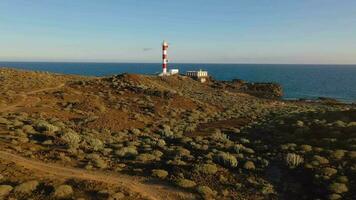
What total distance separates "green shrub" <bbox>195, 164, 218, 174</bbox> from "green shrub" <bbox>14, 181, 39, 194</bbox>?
28.3ft

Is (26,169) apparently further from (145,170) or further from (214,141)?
(214,141)

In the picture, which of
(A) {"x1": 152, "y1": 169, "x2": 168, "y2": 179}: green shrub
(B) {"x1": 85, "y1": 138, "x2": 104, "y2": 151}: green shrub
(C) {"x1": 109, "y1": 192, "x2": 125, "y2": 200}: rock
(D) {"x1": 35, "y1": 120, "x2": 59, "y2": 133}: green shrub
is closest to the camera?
(C) {"x1": 109, "y1": 192, "x2": 125, "y2": 200}: rock

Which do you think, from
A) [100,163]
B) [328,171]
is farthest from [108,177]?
[328,171]

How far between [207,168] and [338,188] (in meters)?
6.95

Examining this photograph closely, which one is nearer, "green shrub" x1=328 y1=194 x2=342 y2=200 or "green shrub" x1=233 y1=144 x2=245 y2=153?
"green shrub" x1=328 y1=194 x2=342 y2=200

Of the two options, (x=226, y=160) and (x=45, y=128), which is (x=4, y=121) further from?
(x=226, y=160)

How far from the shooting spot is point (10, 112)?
34.2m

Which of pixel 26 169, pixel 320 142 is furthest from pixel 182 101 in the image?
pixel 26 169

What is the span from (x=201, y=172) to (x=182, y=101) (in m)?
31.0

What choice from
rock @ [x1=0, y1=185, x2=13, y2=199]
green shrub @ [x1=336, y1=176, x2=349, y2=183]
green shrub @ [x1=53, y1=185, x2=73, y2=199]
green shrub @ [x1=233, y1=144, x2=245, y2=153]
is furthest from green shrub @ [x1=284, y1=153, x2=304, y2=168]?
rock @ [x1=0, y1=185, x2=13, y2=199]

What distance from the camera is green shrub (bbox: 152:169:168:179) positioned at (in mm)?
19484

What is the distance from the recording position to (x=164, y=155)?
2366 centimetres

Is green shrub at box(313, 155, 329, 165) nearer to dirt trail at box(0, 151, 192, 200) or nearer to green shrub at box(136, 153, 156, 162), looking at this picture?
dirt trail at box(0, 151, 192, 200)

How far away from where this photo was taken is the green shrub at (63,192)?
52.7 feet
